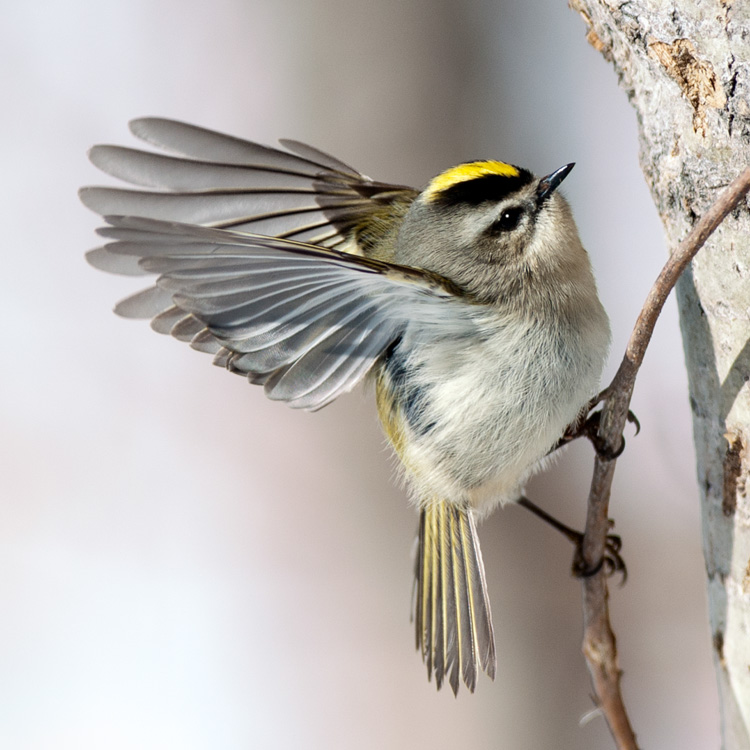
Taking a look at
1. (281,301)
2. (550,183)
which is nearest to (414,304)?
(281,301)

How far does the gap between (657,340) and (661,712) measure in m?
1.34

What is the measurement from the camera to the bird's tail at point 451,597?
1.47m

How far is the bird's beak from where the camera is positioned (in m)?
1.29

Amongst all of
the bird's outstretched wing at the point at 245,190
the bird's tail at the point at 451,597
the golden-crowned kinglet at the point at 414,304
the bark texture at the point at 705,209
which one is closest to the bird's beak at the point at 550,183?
the golden-crowned kinglet at the point at 414,304

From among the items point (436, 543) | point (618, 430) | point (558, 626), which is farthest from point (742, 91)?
point (558, 626)

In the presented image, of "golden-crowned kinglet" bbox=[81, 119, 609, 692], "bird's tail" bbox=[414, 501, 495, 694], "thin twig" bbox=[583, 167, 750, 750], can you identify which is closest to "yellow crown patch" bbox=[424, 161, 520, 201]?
"golden-crowned kinglet" bbox=[81, 119, 609, 692]

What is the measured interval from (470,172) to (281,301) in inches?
16.0

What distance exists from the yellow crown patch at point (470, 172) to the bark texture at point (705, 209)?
0.71 feet

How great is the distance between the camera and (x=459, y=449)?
1374mm

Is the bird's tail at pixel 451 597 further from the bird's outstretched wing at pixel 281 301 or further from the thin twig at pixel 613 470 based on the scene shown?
the bird's outstretched wing at pixel 281 301

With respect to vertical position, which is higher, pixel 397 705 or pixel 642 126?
pixel 642 126

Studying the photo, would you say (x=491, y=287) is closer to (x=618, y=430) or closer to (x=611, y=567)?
(x=618, y=430)

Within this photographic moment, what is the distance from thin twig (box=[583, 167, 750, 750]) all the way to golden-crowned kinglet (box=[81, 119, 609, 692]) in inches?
6.8

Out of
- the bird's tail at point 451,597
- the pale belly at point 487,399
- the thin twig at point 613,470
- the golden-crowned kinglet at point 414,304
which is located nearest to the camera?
the thin twig at point 613,470
